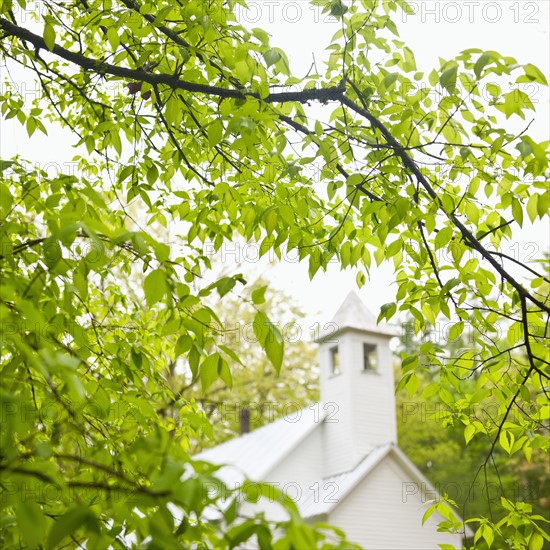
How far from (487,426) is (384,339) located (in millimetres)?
15819

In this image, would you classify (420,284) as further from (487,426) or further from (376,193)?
(487,426)

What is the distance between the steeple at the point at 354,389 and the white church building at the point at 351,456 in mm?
26

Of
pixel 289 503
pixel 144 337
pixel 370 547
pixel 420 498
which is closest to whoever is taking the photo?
pixel 289 503

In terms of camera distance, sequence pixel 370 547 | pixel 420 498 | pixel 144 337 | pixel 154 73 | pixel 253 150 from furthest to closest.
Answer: pixel 420 498 < pixel 370 547 < pixel 144 337 < pixel 154 73 < pixel 253 150

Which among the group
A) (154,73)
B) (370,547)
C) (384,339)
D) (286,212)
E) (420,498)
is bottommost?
(370,547)

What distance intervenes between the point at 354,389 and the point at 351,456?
1.73 m

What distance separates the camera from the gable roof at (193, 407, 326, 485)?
16109mm

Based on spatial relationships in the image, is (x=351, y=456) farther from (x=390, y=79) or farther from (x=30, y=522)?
(x=30, y=522)

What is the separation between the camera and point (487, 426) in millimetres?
2781

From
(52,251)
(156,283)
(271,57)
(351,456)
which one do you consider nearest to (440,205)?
(271,57)

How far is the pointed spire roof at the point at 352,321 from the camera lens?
1767 cm

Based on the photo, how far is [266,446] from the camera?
17609mm

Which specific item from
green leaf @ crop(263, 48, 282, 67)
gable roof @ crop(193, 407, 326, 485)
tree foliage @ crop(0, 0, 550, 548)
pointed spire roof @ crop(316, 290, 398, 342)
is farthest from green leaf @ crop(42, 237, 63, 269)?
pointed spire roof @ crop(316, 290, 398, 342)

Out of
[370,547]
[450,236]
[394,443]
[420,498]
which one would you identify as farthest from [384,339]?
[450,236]
